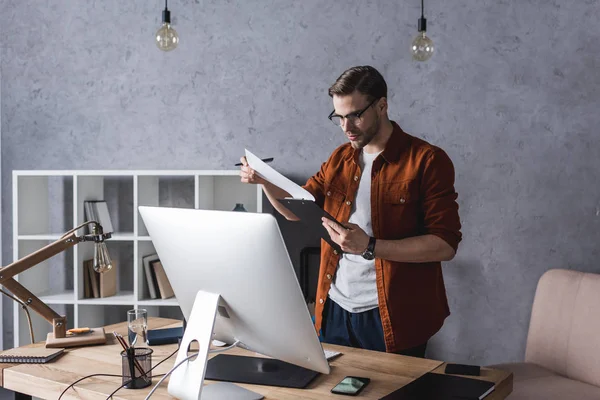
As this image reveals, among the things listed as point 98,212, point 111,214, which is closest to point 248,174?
point 98,212

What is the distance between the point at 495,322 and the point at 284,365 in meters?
1.99

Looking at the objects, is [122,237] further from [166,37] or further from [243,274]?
[243,274]

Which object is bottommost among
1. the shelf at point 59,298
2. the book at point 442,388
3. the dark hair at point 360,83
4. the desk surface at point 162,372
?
the shelf at point 59,298

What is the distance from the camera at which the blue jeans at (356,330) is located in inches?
83.8

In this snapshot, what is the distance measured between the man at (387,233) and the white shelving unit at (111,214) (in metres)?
1.26

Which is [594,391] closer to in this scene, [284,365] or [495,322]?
[495,322]

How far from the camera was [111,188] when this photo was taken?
3904 mm

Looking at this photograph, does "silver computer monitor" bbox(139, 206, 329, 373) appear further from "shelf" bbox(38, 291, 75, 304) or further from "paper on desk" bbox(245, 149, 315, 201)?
"shelf" bbox(38, 291, 75, 304)

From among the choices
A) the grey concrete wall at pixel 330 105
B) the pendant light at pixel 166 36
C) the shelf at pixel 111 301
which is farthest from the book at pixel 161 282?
the pendant light at pixel 166 36

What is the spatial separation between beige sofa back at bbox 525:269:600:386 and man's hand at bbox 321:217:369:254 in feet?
4.55

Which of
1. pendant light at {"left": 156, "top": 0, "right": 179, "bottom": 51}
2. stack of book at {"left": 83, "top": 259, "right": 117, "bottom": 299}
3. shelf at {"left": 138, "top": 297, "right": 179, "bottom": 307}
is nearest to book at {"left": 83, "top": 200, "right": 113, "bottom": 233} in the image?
stack of book at {"left": 83, "top": 259, "right": 117, "bottom": 299}

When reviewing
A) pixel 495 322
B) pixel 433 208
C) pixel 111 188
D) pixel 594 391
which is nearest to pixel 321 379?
pixel 433 208

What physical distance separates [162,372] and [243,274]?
1.57 feet

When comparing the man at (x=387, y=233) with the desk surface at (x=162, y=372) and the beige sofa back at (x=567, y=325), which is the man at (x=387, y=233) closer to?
the desk surface at (x=162, y=372)
